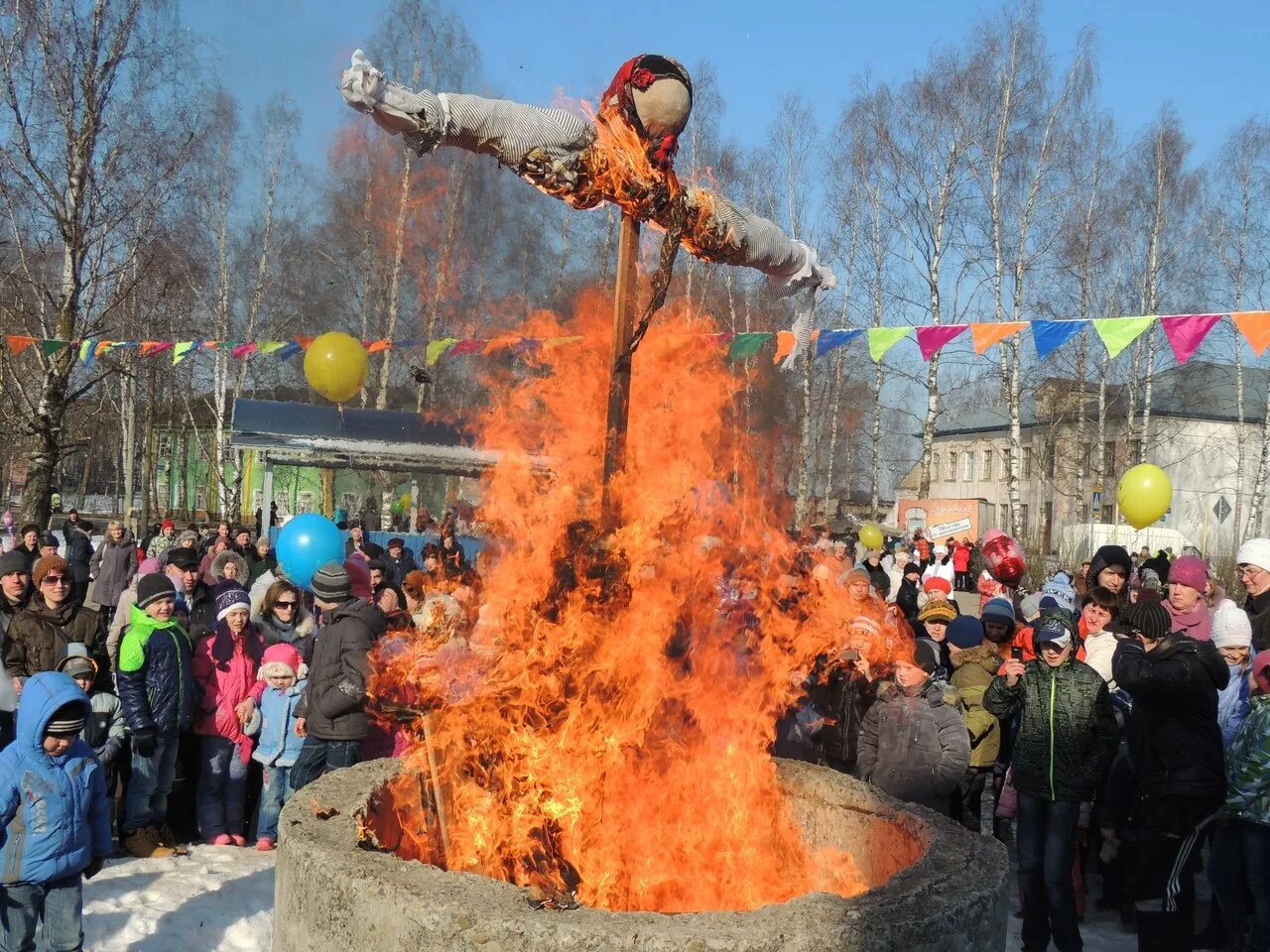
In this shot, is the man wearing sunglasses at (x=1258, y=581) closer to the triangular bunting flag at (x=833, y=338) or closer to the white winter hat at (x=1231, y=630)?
the white winter hat at (x=1231, y=630)

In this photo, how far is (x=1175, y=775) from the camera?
4.98 metres

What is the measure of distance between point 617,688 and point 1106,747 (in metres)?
2.73

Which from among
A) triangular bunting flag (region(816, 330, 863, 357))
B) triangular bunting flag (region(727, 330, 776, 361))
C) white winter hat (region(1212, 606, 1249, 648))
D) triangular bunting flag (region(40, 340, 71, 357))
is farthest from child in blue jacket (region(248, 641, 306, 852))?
triangular bunting flag (region(40, 340, 71, 357))

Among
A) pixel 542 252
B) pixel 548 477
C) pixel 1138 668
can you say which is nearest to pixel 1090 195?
pixel 542 252

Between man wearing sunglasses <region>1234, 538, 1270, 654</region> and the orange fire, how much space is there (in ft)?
12.7

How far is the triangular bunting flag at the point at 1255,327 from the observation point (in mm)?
10070

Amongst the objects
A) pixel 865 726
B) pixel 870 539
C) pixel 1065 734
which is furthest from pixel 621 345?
pixel 870 539

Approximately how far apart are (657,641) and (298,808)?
1.50 metres

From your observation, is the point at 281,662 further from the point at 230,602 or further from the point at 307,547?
the point at 307,547

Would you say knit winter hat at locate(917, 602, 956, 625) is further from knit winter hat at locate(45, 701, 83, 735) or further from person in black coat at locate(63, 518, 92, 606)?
person in black coat at locate(63, 518, 92, 606)

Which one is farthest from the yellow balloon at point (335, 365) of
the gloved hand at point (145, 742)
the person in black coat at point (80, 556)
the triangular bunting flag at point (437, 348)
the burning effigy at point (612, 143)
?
the burning effigy at point (612, 143)

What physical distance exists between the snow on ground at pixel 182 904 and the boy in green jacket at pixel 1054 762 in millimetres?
3832

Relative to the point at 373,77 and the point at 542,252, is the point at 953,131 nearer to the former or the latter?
the point at 542,252

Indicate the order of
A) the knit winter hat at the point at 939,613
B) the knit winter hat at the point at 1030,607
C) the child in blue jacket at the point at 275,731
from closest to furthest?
the child in blue jacket at the point at 275,731, the knit winter hat at the point at 939,613, the knit winter hat at the point at 1030,607
